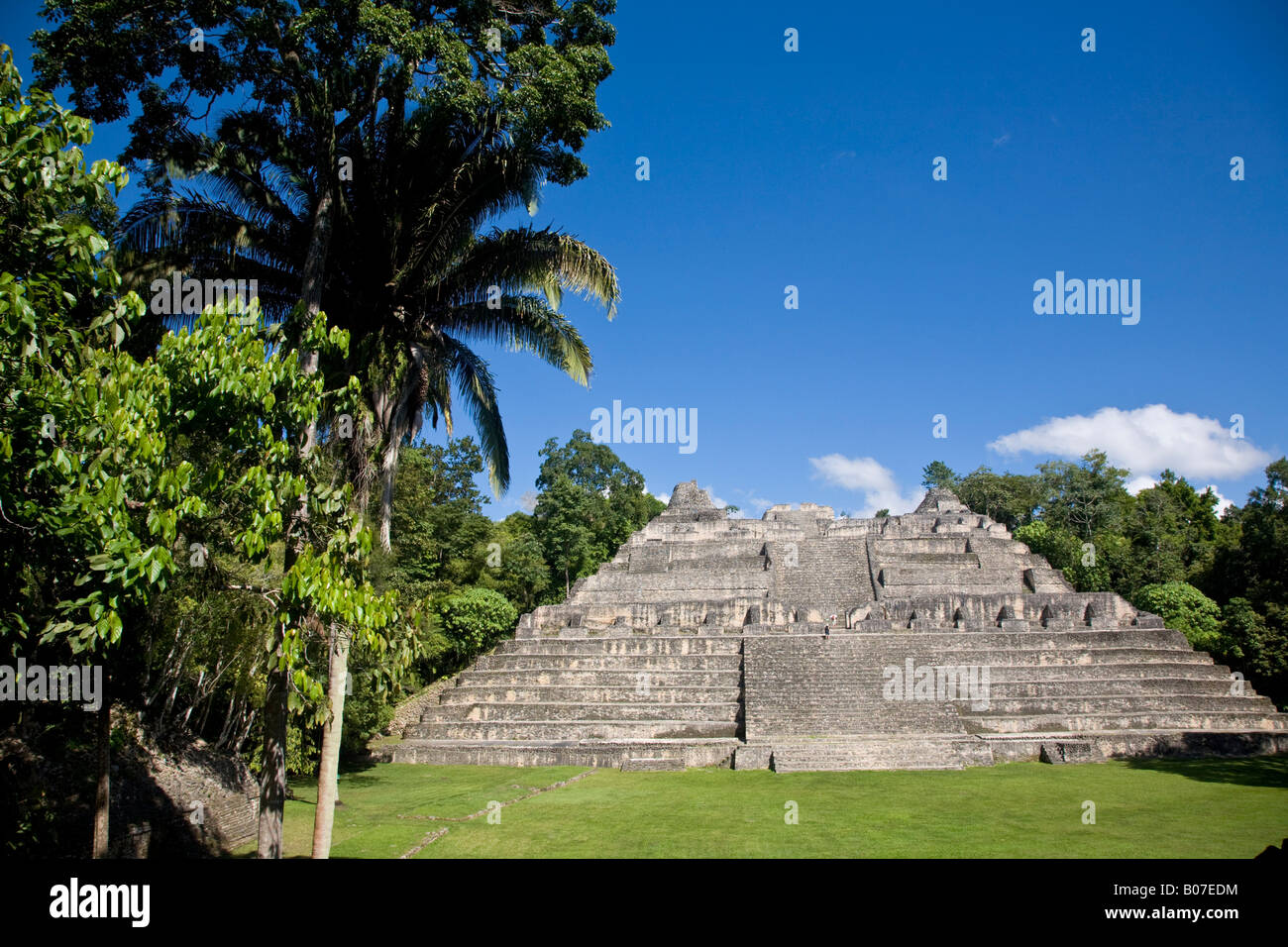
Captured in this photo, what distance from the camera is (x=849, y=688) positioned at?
60.5 feet

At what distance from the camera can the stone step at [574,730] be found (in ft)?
58.9

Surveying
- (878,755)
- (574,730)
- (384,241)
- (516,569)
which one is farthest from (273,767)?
(516,569)

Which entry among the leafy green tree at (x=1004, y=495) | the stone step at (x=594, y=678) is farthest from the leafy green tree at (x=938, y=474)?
the stone step at (x=594, y=678)

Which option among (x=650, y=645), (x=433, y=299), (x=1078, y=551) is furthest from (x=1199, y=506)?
(x=433, y=299)

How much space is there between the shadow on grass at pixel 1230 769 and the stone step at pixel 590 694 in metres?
8.86

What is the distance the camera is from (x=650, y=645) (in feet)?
69.8

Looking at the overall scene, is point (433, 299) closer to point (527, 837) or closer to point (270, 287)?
point (270, 287)

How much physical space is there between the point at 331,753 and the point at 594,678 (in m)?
13.8

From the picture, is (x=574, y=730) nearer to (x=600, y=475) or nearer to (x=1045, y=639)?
(x=1045, y=639)

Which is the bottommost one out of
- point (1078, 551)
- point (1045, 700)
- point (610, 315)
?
point (1045, 700)

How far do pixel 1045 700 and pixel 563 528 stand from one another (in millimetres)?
23719

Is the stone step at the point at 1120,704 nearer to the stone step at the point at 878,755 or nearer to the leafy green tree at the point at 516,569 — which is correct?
the stone step at the point at 878,755

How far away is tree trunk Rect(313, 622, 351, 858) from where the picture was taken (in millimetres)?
6473

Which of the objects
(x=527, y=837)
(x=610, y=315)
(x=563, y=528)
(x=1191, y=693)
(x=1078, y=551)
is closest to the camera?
(x=610, y=315)
